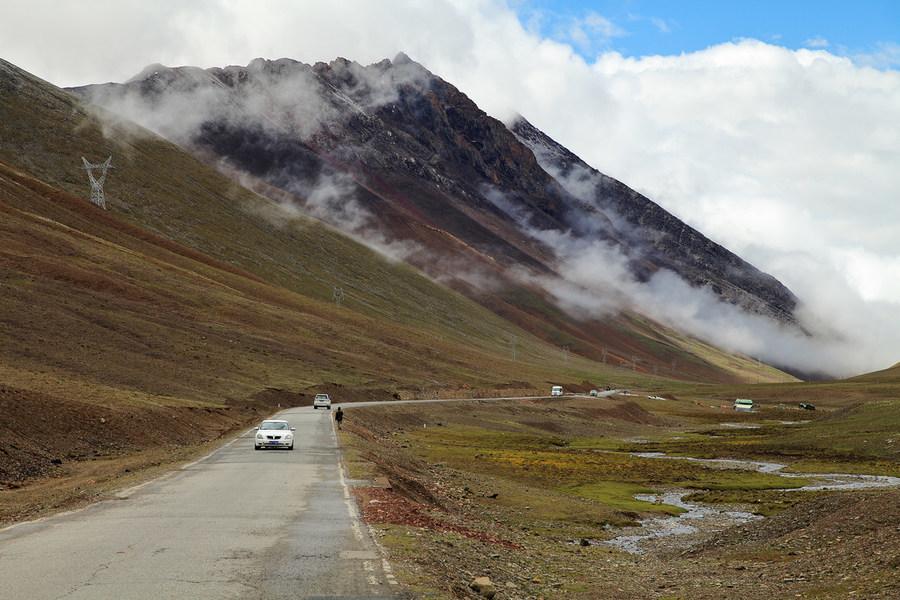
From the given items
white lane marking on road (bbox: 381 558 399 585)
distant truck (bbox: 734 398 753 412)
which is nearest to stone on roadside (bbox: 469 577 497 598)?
white lane marking on road (bbox: 381 558 399 585)

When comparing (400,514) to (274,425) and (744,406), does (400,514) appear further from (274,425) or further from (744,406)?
(744,406)

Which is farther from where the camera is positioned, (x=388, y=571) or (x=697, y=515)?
(x=697, y=515)

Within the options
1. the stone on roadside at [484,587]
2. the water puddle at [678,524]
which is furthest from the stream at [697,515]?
the stone on roadside at [484,587]

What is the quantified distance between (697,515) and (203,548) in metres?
33.7

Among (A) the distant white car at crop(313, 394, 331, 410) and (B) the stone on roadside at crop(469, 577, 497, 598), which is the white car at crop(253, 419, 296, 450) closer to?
(B) the stone on roadside at crop(469, 577, 497, 598)

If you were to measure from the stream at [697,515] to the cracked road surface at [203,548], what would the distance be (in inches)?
535

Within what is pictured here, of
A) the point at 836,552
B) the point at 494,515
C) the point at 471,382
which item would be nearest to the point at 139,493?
the point at 494,515

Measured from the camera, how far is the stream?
4059 cm

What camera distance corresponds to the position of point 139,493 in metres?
32.8

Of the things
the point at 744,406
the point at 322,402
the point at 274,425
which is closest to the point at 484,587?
the point at 274,425

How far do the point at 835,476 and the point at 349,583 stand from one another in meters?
57.2

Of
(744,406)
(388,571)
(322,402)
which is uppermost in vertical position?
(388,571)

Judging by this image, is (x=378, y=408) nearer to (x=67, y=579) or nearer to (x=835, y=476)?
(x=835, y=476)

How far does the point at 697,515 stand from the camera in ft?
161
